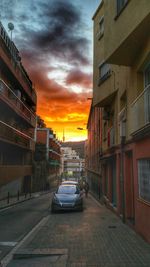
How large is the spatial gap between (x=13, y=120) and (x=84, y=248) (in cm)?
2465

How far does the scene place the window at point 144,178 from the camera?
862 cm

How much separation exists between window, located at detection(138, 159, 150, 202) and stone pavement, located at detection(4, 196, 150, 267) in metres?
1.32

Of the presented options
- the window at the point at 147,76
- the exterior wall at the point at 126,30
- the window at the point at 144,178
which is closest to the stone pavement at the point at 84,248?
the window at the point at 144,178

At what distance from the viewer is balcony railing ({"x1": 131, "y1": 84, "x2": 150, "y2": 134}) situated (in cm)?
859

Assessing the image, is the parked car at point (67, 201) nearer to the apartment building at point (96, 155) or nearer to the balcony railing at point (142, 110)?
the apartment building at point (96, 155)

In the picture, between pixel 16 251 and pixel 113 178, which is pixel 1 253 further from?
pixel 113 178

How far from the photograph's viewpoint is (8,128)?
26.1 meters

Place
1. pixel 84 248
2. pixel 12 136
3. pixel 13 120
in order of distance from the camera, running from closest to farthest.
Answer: pixel 84 248 → pixel 12 136 → pixel 13 120

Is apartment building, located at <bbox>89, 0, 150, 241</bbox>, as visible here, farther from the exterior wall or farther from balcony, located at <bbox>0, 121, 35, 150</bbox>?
balcony, located at <bbox>0, 121, 35, 150</bbox>

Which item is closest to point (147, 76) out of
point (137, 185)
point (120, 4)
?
point (120, 4)

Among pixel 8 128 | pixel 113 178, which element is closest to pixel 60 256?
pixel 113 178

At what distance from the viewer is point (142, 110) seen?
9.07 meters

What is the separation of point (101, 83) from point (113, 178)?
560cm

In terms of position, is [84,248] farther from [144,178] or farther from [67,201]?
[67,201]
